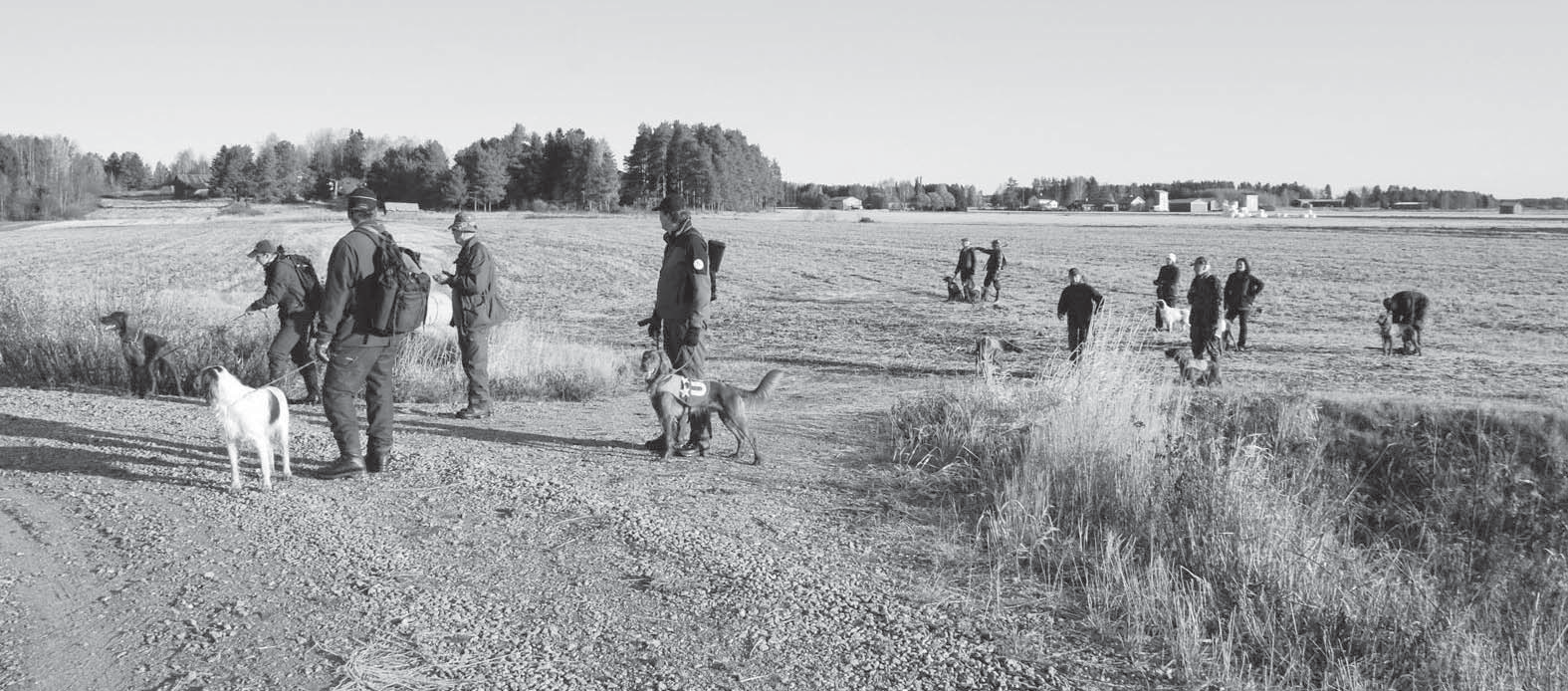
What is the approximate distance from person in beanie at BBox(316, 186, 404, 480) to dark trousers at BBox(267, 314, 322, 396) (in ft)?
9.32

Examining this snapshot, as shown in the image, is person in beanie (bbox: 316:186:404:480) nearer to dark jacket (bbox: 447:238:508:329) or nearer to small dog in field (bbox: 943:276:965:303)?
dark jacket (bbox: 447:238:508:329)

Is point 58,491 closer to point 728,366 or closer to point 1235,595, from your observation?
point 1235,595

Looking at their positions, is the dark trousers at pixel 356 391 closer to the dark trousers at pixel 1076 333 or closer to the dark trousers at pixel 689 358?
the dark trousers at pixel 689 358

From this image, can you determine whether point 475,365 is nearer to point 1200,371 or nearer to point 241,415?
point 241,415

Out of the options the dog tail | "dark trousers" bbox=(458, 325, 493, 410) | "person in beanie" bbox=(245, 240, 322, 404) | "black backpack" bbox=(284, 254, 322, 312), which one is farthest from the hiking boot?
"black backpack" bbox=(284, 254, 322, 312)

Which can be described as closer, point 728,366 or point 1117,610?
point 1117,610

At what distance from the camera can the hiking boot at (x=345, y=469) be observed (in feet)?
22.5

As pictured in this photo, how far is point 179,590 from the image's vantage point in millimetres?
4785

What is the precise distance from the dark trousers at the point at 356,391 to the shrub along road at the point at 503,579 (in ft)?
0.93

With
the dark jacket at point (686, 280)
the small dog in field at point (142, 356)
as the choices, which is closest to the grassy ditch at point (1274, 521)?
the dark jacket at point (686, 280)

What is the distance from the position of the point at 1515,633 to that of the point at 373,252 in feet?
23.5

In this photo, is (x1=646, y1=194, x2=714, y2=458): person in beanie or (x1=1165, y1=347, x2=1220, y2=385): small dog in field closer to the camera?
(x1=646, y1=194, x2=714, y2=458): person in beanie

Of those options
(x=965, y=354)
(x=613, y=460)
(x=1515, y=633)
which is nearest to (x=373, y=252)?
(x=613, y=460)

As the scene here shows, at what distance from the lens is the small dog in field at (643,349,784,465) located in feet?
24.5
